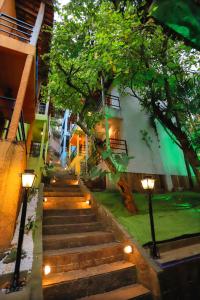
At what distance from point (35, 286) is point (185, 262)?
3.50m

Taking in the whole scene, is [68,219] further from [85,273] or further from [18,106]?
[18,106]

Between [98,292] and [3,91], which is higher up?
[3,91]

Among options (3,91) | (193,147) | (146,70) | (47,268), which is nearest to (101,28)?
(146,70)

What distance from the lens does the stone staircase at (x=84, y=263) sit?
3.73 meters

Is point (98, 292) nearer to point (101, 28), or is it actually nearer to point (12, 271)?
point (12, 271)

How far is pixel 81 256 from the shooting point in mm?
4512

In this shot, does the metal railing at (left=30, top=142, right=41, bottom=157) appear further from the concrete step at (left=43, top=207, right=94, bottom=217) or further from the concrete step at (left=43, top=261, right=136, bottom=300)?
the concrete step at (left=43, top=261, right=136, bottom=300)

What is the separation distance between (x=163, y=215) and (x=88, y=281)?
3.83 m

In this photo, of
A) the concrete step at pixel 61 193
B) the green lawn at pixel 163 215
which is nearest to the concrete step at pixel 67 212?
the green lawn at pixel 163 215

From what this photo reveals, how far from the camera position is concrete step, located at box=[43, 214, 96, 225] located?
606cm

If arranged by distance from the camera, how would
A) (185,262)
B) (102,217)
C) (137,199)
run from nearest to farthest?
(185,262)
(102,217)
(137,199)

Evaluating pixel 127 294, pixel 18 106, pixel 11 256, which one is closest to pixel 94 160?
pixel 18 106

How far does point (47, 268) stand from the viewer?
3.99 meters

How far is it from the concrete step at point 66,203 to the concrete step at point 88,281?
3254 mm
